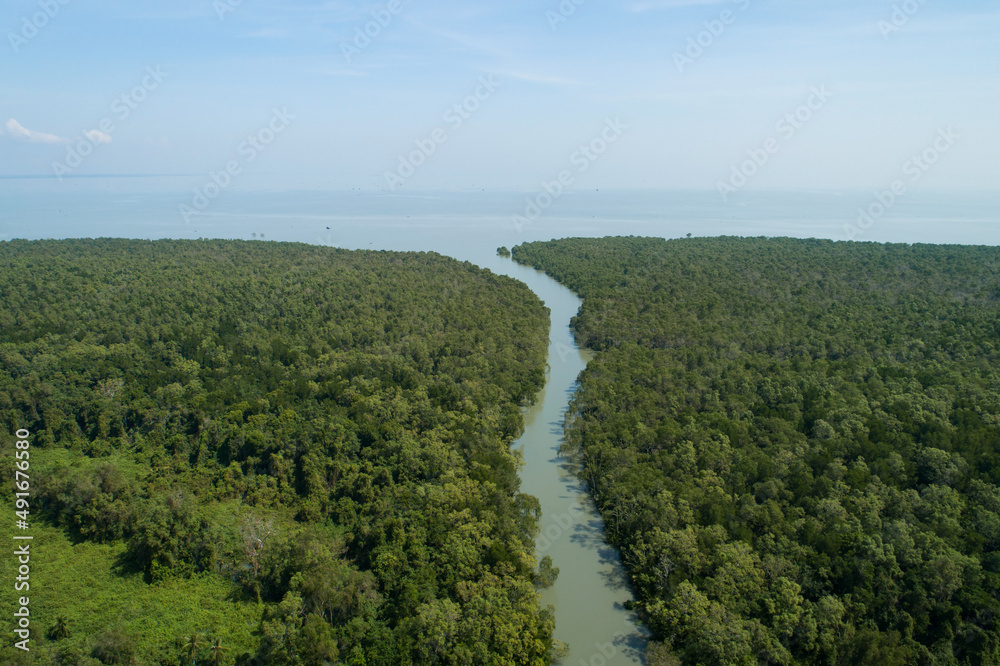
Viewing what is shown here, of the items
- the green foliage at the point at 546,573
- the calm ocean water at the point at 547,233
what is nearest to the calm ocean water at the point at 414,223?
the calm ocean water at the point at 547,233

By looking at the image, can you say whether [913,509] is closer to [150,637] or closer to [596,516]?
[596,516]

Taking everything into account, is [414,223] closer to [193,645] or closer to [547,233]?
[547,233]

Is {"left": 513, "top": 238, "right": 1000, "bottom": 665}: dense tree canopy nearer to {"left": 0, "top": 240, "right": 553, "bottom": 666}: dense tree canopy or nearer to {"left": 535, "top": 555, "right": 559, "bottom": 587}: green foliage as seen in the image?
{"left": 535, "top": 555, "right": 559, "bottom": 587}: green foliage

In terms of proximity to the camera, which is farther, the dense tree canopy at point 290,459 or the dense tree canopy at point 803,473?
the dense tree canopy at point 290,459

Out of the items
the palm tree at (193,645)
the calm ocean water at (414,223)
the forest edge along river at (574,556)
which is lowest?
the palm tree at (193,645)

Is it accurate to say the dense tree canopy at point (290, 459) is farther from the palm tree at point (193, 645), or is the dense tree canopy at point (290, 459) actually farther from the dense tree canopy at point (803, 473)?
the dense tree canopy at point (803, 473)

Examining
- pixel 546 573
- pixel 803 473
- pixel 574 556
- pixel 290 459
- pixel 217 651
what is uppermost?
pixel 803 473

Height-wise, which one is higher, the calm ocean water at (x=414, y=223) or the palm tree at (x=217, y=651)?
the calm ocean water at (x=414, y=223)

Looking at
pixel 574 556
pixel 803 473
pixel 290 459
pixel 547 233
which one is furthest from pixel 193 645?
pixel 547 233
